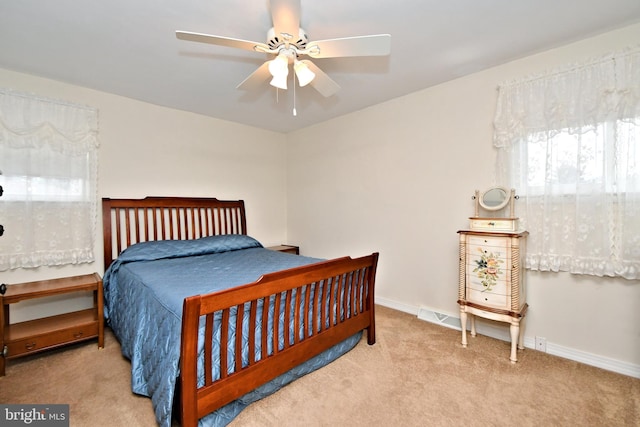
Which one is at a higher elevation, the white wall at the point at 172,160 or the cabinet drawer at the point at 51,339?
the white wall at the point at 172,160

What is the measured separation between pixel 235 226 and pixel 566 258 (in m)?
3.65

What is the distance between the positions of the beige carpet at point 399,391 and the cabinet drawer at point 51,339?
0.42 ft

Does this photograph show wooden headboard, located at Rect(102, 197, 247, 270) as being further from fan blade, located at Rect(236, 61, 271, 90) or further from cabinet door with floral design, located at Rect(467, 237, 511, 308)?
cabinet door with floral design, located at Rect(467, 237, 511, 308)

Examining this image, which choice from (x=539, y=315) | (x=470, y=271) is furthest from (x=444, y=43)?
(x=539, y=315)

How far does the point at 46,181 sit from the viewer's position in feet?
8.80

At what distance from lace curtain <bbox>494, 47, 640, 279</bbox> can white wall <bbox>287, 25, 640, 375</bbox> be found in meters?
0.13

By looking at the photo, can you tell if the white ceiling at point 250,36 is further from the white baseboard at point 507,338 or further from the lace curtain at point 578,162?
the white baseboard at point 507,338

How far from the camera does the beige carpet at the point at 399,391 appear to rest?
5.31 ft

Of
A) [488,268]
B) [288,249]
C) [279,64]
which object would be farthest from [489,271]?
[288,249]

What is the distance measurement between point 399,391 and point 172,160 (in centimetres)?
344

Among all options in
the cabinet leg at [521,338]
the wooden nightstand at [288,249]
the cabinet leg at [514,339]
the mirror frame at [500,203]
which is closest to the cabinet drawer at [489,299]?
the cabinet leg at [514,339]

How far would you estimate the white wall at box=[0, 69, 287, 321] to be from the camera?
279cm

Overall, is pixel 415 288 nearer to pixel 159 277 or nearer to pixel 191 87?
pixel 159 277

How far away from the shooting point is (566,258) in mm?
2191
